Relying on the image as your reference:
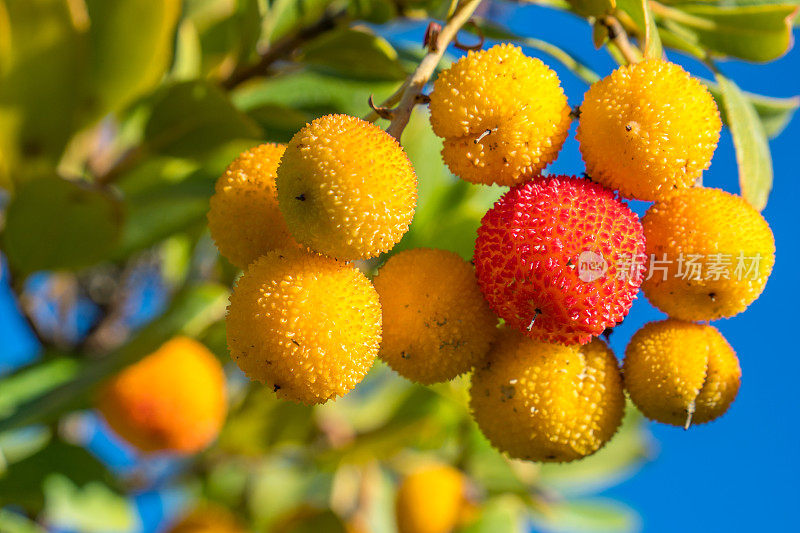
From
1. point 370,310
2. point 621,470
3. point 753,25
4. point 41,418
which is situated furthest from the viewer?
point 621,470

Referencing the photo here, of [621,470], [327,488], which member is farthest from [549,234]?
[621,470]

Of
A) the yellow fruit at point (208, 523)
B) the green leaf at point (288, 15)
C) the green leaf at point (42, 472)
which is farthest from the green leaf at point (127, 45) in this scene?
the yellow fruit at point (208, 523)

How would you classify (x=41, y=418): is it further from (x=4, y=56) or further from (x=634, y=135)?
(x=634, y=135)

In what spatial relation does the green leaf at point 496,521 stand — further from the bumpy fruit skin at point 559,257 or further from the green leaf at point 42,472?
the bumpy fruit skin at point 559,257

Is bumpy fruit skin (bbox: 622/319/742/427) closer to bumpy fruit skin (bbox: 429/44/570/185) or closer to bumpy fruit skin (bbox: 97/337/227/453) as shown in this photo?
bumpy fruit skin (bbox: 429/44/570/185)

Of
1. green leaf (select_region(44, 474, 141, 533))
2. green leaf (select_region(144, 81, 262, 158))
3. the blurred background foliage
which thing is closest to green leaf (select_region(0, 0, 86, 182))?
the blurred background foliage
